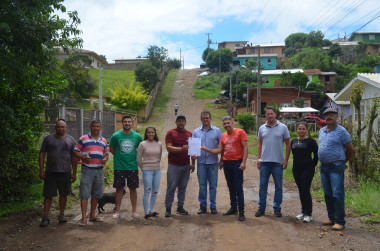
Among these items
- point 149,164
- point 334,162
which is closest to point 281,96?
point 334,162

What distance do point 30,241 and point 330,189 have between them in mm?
5040

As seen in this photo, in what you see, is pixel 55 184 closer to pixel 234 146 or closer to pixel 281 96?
pixel 234 146

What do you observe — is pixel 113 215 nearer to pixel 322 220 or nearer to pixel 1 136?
pixel 1 136

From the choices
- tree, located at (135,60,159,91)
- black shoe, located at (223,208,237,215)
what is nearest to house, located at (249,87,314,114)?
A: tree, located at (135,60,159,91)

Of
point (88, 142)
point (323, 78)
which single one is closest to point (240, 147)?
point (88, 142)

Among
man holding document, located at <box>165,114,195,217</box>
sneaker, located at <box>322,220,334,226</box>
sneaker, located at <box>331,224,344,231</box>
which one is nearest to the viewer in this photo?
sneaker, located at <box>331,224,344,231</box>

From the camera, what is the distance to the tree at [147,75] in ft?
156

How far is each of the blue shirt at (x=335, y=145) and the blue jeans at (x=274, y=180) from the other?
0.92 m

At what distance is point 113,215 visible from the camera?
691cm

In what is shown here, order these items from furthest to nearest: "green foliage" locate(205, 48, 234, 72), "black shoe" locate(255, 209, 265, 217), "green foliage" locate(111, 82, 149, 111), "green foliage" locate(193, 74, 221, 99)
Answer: "green foliage" locate(205, 48, 234, 72)
"green foliage" locate(193, 74, 221, 99)
"green foliage" locate(111, 82, 149, 111)
"black shoe" locate(255, 209, 265, 217)

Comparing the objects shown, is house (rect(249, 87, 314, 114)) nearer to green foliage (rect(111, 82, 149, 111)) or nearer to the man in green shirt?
green foliage (rect(111, 82, 149, 111))

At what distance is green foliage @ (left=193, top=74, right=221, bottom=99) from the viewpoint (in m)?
50.6

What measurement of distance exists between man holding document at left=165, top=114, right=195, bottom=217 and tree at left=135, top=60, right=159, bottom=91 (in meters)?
41.1

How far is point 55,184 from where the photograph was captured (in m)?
6.46
